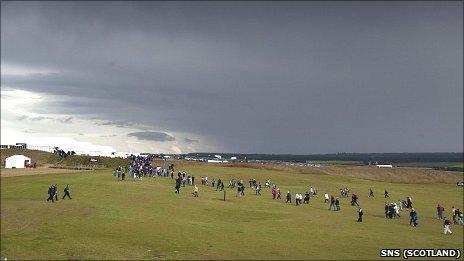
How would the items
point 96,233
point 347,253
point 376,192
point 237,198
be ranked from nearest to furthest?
point 347,253 < point 96,233 < point 237,198 < point 376,192

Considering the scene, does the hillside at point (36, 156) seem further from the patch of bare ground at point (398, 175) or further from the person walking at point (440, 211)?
the person walking at point (440, 211)

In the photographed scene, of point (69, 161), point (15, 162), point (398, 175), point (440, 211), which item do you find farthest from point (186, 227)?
point (398, 175)

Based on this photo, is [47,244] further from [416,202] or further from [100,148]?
[100,148]

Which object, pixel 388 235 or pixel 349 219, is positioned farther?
pixel 349 219

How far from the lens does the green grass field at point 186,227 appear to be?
1072 inches

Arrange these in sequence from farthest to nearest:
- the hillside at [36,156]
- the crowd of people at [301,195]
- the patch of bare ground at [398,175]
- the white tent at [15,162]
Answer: the patch of bare ground at [398,175] < the hillside at [36,156] < the white tent at [15,162] < the crowd of people at [301,195]

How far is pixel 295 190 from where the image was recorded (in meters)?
72.4

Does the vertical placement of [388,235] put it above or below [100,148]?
below

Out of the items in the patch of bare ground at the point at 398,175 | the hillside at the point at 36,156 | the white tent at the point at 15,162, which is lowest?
the patch of bare ground at the point at 398,175

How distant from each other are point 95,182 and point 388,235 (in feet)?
139

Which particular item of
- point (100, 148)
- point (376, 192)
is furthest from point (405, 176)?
point (100, 148)

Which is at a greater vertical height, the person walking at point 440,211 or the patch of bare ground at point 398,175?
the patch of bare ground at point 398,175

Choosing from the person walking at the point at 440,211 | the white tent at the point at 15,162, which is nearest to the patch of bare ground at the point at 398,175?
the person walking at the point at 440,211

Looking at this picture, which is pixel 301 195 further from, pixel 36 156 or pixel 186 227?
pixel 36 156
